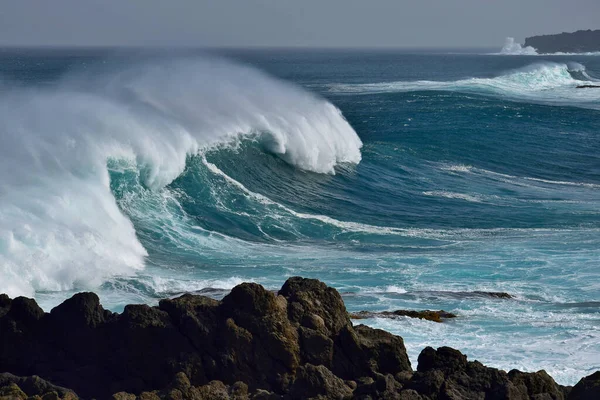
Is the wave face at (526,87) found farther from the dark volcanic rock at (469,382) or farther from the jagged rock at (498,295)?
the dark volcanic rock at (469,382)

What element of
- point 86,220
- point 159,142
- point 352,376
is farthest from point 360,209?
point 352,376

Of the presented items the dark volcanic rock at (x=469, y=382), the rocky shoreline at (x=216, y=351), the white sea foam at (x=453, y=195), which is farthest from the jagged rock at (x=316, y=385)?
the white sea foam at (x=453, y=195)

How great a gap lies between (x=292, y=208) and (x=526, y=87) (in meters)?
Result: 45.2

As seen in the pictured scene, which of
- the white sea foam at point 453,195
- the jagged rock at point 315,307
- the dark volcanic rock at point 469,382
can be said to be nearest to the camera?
the dark volcanic rock at point 469,382

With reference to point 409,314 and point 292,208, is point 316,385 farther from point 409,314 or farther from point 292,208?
point 292,208

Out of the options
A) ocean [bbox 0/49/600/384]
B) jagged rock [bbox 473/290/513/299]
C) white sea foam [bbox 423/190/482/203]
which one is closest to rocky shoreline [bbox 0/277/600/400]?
ocean [bbox 0/49/600/384]

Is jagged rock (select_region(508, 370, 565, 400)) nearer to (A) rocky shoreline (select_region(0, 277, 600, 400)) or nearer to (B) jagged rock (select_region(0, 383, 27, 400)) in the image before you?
(A) rocky shoreline (select_region(0, 277, 600, 400))

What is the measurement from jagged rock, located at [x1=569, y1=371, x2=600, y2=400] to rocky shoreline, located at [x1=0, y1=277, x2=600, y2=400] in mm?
284

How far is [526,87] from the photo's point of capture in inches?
2532

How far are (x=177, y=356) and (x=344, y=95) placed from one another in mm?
52099

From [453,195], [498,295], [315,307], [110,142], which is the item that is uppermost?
[110,142]

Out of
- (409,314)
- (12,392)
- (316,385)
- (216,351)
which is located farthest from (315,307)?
(409,314)

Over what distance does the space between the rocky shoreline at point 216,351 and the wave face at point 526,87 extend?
41343 millimetres

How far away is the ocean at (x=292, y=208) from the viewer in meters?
14.5
